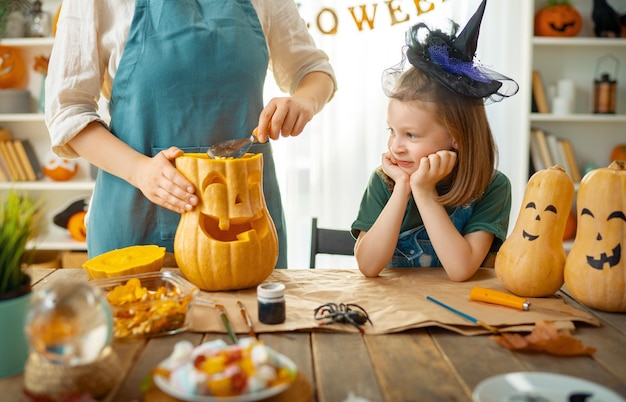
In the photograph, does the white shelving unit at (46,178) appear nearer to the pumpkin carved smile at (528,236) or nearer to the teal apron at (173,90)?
the teal apron at (173,90)

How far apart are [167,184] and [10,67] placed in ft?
8.58

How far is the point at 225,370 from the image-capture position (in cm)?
79

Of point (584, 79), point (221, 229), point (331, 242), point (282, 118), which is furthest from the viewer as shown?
point (584, 79)

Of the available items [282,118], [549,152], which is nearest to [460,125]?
[282,118]

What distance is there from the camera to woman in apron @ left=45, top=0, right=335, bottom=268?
4.57ft

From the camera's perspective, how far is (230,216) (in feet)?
4.13

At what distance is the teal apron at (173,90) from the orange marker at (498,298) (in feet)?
2.14

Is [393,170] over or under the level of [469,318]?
over

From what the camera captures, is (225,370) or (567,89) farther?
(567,89)

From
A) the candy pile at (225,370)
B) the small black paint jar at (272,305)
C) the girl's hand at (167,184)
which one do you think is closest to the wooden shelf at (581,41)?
the girl's hand at (167,184)

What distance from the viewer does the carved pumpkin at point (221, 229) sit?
1.24 m

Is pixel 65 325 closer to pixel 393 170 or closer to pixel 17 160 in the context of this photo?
pixel 393 170

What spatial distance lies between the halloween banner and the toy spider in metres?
2.37

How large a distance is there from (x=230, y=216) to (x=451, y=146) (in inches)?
22.4
